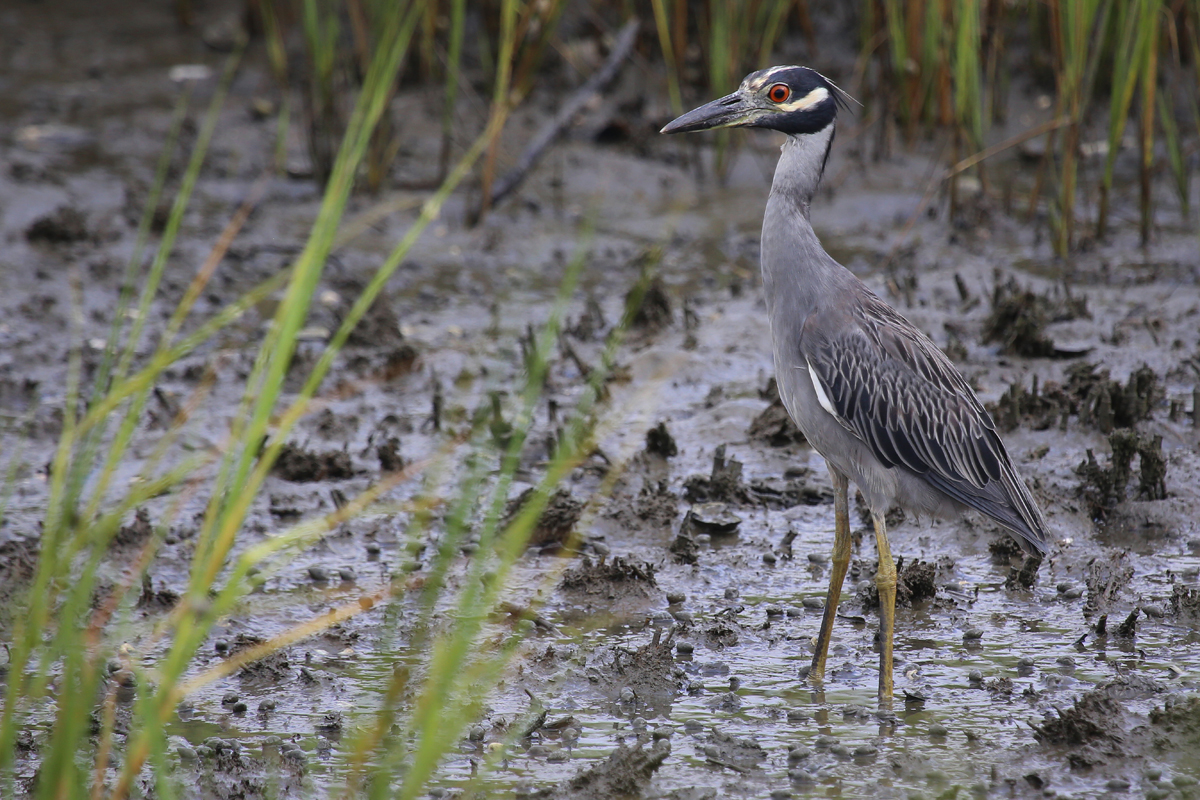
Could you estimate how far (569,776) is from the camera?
11.3 ft

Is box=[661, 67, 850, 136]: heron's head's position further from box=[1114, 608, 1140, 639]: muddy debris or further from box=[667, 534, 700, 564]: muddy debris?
box=[1114, 608, 1140, 639]: muddy debris

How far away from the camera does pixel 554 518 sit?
489 cm

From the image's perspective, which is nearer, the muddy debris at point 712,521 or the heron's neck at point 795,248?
the heron's neck at point 795,248

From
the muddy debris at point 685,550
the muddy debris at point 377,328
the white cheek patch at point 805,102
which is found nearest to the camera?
the white cheek patch at point 805,102

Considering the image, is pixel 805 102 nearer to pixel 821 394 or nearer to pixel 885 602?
pixel 821 394

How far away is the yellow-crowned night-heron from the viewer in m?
4.01

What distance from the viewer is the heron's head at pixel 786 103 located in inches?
167

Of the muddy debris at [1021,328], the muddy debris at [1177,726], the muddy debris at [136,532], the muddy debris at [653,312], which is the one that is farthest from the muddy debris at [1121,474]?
the muddy debris at [136,532]

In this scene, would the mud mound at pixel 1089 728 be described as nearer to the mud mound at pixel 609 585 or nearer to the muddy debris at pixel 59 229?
the mud mound at pixel 609 585

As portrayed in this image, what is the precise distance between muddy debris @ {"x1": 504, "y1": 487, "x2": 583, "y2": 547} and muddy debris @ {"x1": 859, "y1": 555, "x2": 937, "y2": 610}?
3.78 feet

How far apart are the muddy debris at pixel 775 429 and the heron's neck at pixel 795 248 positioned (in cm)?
149

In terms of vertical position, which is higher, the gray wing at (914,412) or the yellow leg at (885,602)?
the gray wing at (914,412)

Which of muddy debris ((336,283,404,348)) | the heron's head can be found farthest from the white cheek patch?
muddy debris ((336,283,404,348))

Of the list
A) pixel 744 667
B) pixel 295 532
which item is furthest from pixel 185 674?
pixel 295 532
